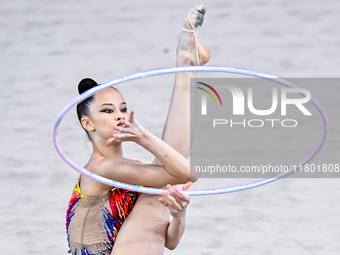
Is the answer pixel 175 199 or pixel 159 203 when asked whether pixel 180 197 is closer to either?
pixel 175 199

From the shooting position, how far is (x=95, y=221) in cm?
181

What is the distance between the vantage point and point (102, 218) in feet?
5.95

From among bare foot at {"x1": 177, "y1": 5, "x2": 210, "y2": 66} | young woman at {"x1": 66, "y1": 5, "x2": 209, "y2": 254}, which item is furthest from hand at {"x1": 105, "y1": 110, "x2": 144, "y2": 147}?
bare foot at {"x1": 177, "y1": 5, "x2": 210, "y2": 66}

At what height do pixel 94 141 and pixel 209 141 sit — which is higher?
pixel 94 141

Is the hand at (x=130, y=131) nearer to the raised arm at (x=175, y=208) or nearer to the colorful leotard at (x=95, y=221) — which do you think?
the raised arm at (x=175, y=208)

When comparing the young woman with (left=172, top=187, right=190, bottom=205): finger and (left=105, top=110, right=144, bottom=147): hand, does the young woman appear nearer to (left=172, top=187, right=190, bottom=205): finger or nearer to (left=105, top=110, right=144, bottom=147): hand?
(left=172, top=187, right=190, bottom=205): finger

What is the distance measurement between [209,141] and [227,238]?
70 cm

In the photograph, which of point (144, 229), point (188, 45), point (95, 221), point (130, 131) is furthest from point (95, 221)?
point (188, 45)

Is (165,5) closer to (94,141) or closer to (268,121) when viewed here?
(268,121)

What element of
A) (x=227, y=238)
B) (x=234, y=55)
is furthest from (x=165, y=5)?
(x=227, y=238)

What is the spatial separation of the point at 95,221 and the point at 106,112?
378 mm

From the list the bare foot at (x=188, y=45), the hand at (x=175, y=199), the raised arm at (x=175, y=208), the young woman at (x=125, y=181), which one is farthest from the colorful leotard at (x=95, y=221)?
the bare foot at (x=188, y=45)

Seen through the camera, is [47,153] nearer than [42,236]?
No

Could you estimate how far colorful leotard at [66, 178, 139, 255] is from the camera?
5.96 feet
